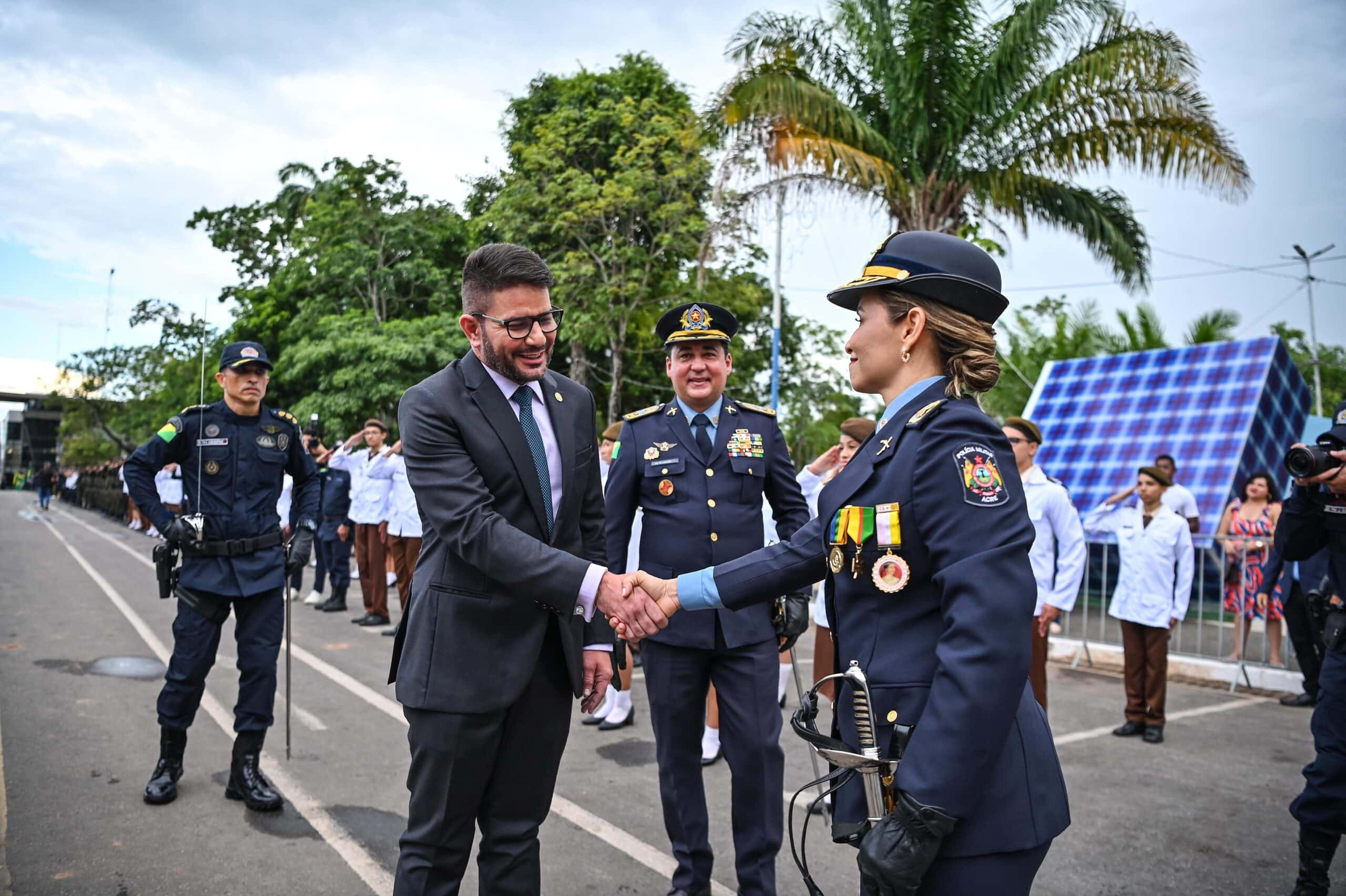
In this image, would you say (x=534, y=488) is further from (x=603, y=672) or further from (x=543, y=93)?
(x=543, y=93)

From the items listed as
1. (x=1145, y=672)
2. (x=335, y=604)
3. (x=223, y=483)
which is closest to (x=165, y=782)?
(x=223, y=483)

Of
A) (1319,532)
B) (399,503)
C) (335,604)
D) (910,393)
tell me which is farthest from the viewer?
(335,604)

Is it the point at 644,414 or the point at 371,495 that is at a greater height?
the point at 644,414

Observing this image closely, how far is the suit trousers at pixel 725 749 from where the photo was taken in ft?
11.9

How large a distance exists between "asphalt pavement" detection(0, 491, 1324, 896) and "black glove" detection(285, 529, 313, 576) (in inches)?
46.4

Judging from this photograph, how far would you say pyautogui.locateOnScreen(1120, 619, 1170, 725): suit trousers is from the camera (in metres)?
6.80

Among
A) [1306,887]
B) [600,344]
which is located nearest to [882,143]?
[600,344]

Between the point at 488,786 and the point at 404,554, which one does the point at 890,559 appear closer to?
the point at 488,786

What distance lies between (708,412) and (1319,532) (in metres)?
2.79

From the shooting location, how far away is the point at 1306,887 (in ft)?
12.6

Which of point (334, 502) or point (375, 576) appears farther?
point (334, 502)

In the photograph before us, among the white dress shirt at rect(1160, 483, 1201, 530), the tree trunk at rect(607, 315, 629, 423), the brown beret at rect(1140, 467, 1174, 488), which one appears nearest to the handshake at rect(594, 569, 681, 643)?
the brown beret at rect(1140, 467, 1174, 488)

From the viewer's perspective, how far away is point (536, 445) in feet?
9.64

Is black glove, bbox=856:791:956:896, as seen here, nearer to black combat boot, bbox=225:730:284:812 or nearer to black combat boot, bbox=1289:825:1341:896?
black combat boot, bbox=1289:825:1341:896
